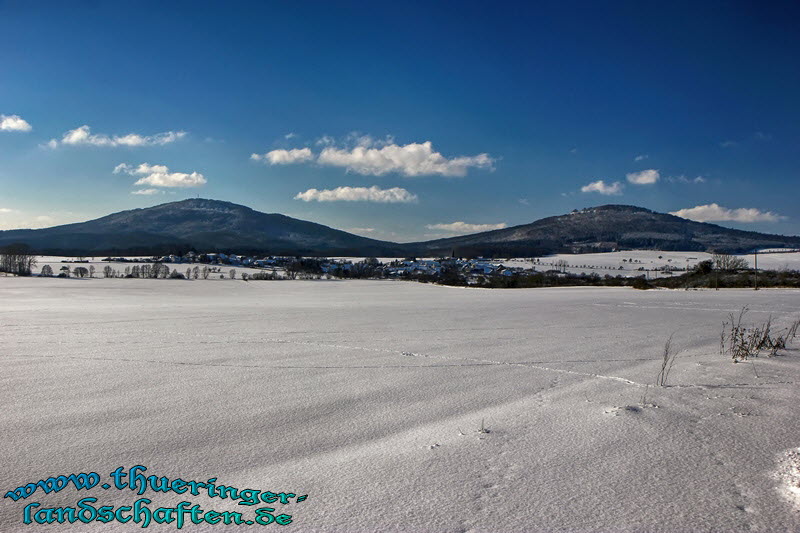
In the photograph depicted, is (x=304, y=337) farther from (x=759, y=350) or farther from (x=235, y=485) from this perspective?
(x=759, y=350)

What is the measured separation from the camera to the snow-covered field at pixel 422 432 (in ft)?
8.08

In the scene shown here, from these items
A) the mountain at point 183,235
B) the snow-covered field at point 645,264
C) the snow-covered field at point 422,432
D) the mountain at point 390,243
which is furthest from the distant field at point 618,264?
the mountain at point 183,235

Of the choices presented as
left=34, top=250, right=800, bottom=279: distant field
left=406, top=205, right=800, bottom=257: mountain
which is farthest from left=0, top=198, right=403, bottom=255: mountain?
left=34, top=250, right=800, bottom=279: distant field

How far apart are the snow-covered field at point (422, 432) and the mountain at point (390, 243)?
6880 cm

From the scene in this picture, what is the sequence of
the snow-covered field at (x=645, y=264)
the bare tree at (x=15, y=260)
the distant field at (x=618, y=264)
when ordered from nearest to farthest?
the snow-covered field at (x=645, y=264), the bare tree at (x=15, y=260), the distant field at (x=618, y=264)

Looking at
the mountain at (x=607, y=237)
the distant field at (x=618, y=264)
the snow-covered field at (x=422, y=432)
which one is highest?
the mountain at (x=607, y=237)

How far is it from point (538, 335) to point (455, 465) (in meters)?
6.04

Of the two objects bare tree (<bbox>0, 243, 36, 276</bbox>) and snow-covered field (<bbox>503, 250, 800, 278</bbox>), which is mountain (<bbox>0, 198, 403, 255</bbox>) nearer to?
snow-covered field (<bbox>503, 250, 800, 278</bbox>)

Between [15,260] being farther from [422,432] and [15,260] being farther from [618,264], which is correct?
[618,264]

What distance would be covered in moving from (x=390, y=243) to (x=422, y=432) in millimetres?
144459

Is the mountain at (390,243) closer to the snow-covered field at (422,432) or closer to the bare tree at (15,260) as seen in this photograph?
the bare tree at (15,260)

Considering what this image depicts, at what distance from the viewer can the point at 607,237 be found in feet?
408

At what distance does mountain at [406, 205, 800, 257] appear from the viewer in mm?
99250

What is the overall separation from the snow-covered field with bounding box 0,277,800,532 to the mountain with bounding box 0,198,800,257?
2709 inches
